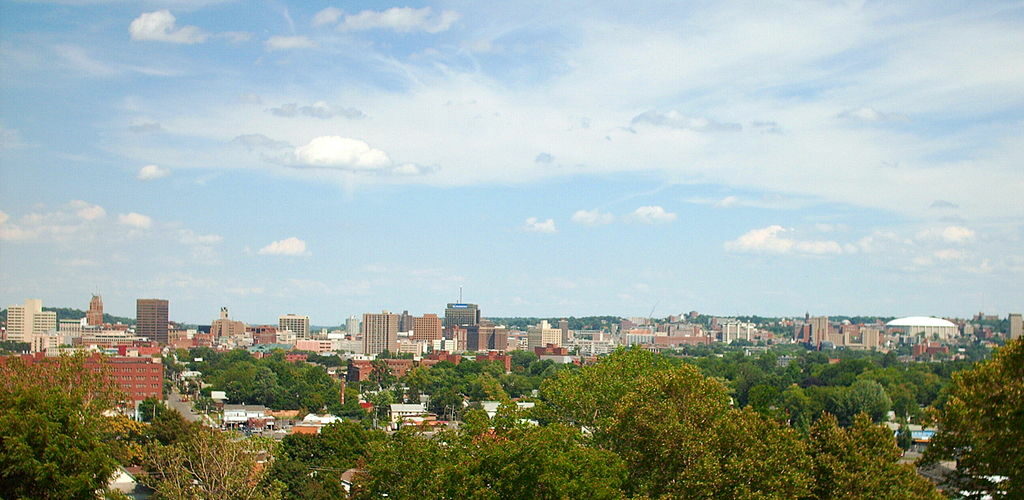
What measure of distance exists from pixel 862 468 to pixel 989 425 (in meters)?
5.63

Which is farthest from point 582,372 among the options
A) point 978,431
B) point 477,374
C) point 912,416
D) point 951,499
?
point 477,374

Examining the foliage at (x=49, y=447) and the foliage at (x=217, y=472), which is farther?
the foliage at (x=217, y=472)

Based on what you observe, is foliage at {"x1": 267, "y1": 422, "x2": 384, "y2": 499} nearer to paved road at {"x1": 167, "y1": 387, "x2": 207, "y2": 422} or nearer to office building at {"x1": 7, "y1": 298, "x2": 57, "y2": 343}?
paved road at {"x1": 167, "y1": 387, "x2": 207, "y2": 422}

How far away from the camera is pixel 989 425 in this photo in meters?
17.1

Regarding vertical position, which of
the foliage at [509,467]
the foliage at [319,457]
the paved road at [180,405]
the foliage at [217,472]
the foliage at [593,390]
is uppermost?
the foliage at [593,390]

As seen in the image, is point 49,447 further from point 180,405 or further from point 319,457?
point 180,405

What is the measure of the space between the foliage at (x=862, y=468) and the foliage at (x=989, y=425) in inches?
81.5

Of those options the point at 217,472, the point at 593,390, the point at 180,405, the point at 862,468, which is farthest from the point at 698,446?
the point at 180,405

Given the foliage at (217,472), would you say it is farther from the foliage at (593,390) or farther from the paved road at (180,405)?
the paved road at (180,405)

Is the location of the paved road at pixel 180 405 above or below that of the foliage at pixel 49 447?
below

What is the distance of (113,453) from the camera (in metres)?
31.3

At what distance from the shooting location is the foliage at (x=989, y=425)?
16.6 m

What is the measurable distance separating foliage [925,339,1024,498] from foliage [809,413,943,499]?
2.07 m

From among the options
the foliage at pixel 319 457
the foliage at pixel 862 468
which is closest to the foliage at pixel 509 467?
the foliage at pixel 862 468
